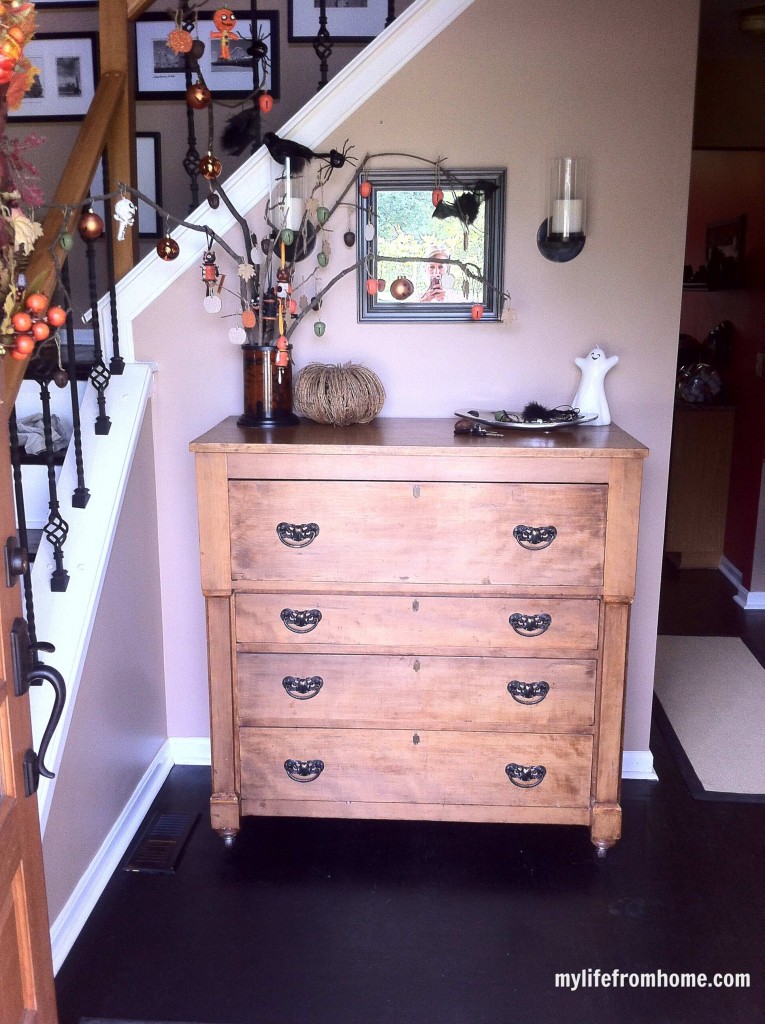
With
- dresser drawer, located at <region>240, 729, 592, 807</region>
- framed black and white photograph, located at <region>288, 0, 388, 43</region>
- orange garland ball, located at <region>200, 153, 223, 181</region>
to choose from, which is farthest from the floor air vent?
framed black and white photograph, located at <region>288, 0, 388, 43</region>

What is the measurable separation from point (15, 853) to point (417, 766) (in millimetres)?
1137

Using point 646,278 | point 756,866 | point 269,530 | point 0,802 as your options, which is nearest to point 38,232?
point 0,802

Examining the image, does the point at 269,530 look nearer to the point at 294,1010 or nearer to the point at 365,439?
the point at 365,439

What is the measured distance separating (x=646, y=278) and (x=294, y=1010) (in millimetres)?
1965

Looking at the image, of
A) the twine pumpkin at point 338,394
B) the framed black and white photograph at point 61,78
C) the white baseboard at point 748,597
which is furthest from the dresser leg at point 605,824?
the framed black and white photograph at point 61,78

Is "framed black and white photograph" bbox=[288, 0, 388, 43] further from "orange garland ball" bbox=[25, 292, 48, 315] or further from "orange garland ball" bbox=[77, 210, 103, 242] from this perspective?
"orange garland ball" bbox=[25, 292, 48, 315]

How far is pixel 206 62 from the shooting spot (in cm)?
341

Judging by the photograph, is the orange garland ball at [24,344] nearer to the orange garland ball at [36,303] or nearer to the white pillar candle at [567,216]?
Result: the orange garland ball at [36,303]

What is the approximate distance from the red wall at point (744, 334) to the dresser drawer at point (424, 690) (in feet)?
8.22

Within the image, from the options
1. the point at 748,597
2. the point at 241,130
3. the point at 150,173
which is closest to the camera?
the point at 241,130

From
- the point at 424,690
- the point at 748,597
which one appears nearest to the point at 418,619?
the point at 424,690

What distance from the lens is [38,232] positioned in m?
1.26

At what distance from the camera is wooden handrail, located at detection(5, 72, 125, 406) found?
187cm

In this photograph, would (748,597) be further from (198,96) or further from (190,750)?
(198,96)
